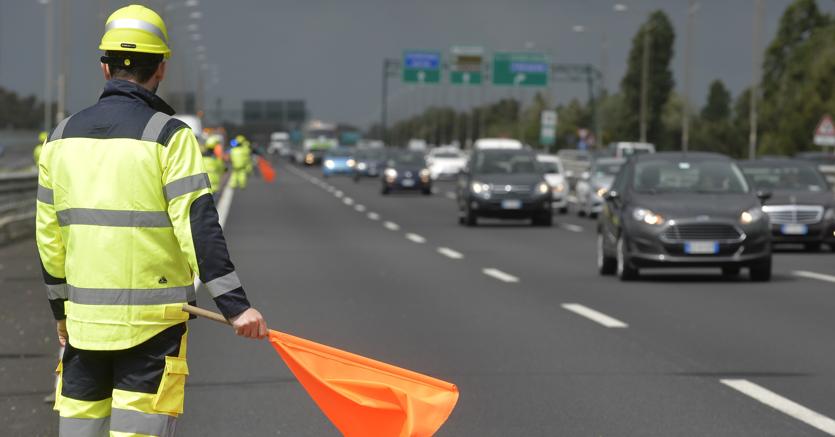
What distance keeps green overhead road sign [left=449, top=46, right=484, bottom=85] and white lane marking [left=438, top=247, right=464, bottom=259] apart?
3067 inches

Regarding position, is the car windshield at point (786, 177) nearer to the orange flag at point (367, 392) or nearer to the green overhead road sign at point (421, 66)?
the orange flag at point (367, 392)

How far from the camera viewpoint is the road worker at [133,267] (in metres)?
5.14

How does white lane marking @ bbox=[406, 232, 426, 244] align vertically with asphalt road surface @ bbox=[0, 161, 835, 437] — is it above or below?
below

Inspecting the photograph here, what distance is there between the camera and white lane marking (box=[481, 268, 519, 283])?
64.4ft

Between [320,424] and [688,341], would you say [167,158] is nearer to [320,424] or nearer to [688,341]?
[320,424]

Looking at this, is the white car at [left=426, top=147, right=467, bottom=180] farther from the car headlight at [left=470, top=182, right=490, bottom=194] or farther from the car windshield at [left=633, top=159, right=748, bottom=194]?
the car windshield at [left=633, top=159, right=748, bottom=194]

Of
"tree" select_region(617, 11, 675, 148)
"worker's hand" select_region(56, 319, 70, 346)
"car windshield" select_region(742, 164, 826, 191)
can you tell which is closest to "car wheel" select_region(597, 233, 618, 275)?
"car windshield" select_region(742, 164, 826, 191)

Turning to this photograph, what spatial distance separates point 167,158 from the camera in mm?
5168

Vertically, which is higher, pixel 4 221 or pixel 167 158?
pixel 167 158

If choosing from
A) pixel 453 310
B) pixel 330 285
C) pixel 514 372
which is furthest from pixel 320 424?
pixel 330 285

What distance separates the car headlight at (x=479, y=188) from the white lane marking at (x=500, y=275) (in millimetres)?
12837

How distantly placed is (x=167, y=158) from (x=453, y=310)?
10.5m

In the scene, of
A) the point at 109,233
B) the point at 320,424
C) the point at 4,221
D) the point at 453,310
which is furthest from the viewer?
the point at 4,221

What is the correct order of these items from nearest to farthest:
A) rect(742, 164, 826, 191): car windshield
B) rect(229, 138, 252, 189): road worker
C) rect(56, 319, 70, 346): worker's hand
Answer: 1. rect(56, 319, 70, 346): worker's hand
2. rect(742, 164, 826, 191): car windshield
3. rect(229, 138, 252, 189): road worker
